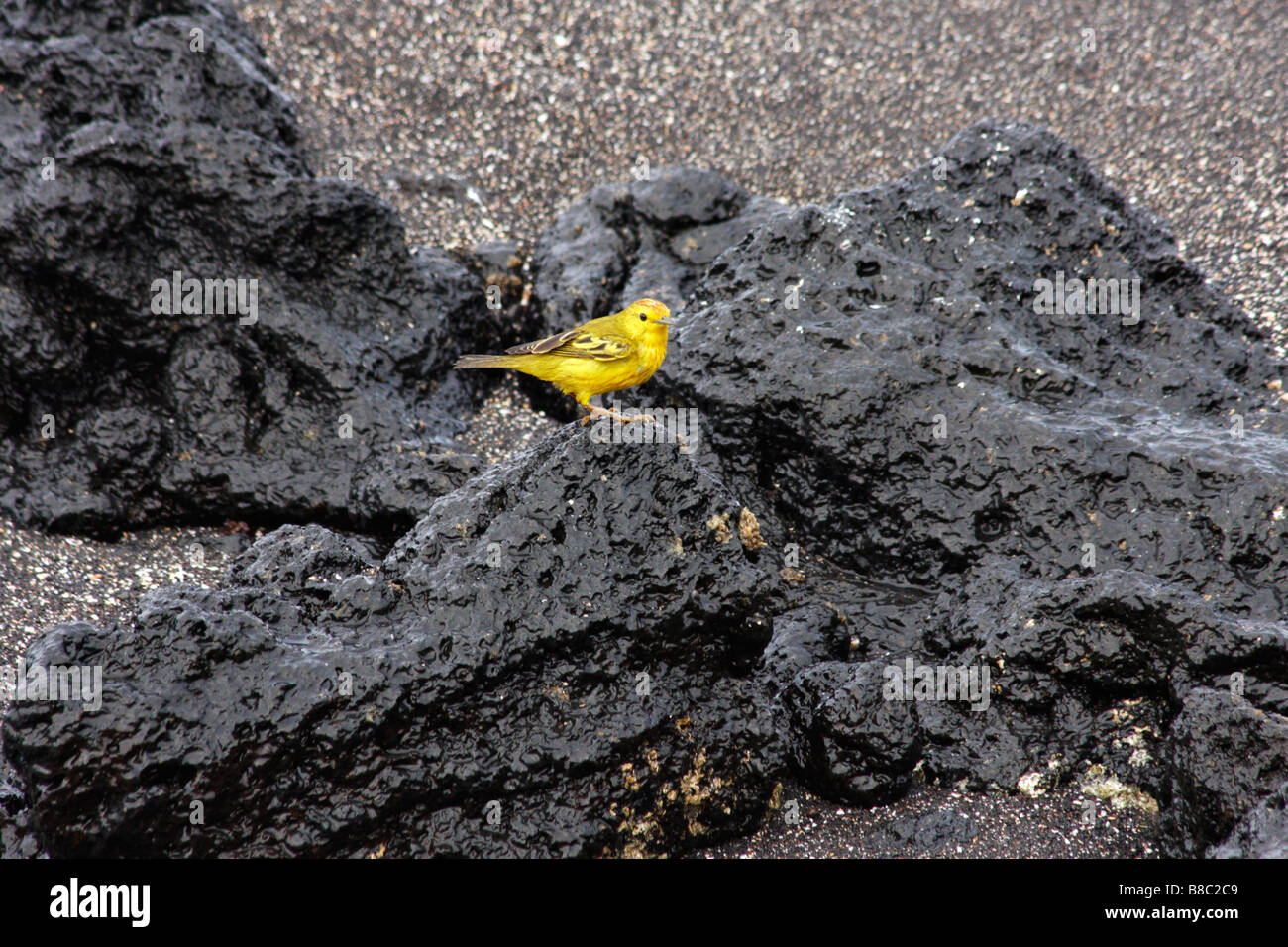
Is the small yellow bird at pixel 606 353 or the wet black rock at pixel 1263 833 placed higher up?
the small yellow bird at pixel 606 353

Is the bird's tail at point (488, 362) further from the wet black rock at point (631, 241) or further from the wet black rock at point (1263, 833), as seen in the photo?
the wet black rock at point (1263, 833)

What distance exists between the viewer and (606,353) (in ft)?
15.8

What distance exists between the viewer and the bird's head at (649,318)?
477 centimetres

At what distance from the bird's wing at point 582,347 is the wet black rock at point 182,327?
1197 millimetres

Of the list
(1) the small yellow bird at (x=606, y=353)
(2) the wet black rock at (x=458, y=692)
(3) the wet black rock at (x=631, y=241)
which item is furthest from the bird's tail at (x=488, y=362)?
(3) the wet black rock at (x=631, y=241)

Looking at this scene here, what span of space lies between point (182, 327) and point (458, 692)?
3.68 m

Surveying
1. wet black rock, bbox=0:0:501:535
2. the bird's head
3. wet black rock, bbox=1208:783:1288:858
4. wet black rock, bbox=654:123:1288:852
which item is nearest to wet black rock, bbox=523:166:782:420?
wet black rock, bbox=0:0:501:535

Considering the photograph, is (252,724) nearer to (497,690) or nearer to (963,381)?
(497,690)

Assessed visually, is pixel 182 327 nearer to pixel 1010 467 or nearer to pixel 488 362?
pixel 488 362

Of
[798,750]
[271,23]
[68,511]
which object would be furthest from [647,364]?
[271,23]

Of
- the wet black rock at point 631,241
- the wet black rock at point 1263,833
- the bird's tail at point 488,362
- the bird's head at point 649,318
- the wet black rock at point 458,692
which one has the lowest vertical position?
the wet black rock at point 1263,833

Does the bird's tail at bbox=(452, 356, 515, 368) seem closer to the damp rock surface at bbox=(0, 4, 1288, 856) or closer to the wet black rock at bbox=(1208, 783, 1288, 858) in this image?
the damp rock surface at bbox=(0, 4, 1288, 856)

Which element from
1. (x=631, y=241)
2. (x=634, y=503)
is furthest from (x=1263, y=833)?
(x=631, y=241)
